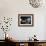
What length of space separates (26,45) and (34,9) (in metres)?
1.39

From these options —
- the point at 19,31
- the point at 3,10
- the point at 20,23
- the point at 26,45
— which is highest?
the point at 3,10

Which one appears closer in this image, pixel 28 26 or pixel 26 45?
pixel 26 45

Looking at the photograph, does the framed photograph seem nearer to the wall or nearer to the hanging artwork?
the wall

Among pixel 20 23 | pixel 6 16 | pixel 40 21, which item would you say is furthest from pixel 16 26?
pixel 40 21

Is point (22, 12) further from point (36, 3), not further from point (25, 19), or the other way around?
point (36, 3)

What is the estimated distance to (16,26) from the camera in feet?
14.9

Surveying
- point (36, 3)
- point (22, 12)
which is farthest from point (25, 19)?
point (36, 3)

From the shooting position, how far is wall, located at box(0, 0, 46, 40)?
4492 millimetres

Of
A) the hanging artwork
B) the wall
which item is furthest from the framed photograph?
the hanging artwork

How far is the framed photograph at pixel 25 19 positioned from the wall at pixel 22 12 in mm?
106

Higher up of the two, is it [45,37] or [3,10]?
[3,10]

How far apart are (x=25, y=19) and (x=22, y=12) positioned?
271 mm

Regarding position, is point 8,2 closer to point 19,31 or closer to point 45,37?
point 19,31

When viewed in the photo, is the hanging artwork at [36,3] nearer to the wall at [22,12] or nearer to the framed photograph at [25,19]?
the wall at [22,12]
